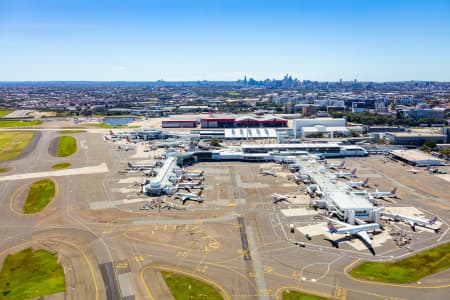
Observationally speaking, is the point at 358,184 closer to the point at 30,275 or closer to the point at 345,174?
the point at 345,174

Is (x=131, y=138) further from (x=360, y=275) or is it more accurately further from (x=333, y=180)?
(x=360, y=275)

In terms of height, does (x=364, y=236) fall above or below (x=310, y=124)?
below

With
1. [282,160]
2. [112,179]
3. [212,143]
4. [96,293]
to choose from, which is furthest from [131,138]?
[96,293]

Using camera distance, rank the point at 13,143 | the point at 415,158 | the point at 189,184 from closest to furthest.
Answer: the point at 189,184
the point at 415,158
the point at 13,143

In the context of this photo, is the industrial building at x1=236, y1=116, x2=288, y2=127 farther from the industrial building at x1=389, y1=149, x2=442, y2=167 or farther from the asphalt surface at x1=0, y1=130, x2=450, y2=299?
the asphalt surface at x1=0, y1=130, x2=450, y2=299

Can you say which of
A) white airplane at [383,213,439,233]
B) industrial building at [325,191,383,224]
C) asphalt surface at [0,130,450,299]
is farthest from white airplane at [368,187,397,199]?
white airplane at [383,213,439,233]

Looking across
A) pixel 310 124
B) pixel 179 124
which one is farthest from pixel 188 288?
pixel 179 124
